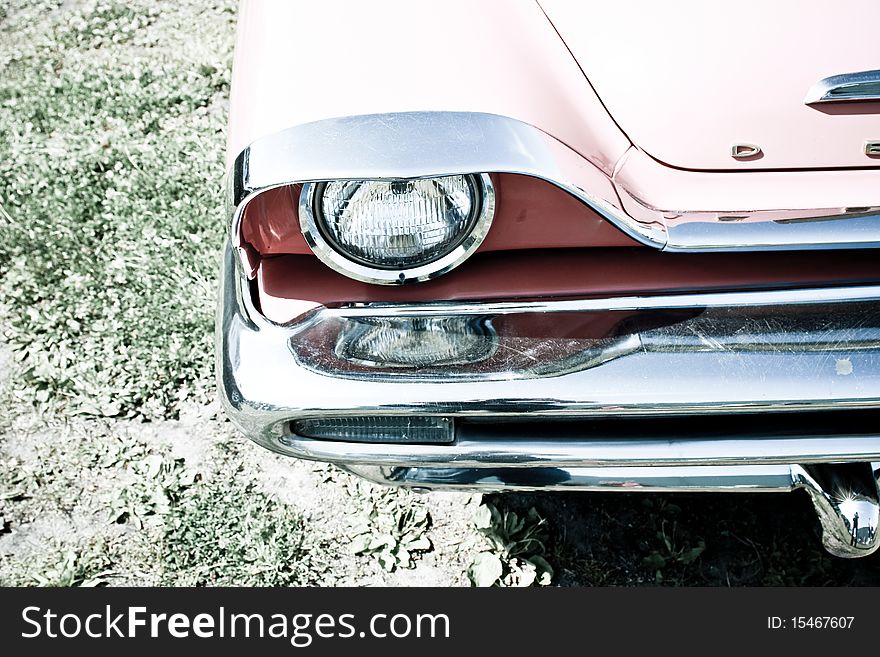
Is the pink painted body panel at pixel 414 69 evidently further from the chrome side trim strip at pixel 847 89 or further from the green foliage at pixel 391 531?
the green foliage at pixel 391 531

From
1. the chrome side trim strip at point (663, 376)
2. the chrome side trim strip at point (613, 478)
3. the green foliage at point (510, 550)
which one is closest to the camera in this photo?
the chrome side trim strip at point (663, 376)

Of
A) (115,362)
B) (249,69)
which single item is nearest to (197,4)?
(115,362)

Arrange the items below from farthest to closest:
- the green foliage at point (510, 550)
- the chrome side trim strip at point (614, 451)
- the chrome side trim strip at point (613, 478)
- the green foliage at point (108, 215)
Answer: the green foliage at point (108, 215) → the green foliage at point (510, 550) → the chrome side trim strip at point (613, 478) → the chrome side trim strip at point (614, 451)

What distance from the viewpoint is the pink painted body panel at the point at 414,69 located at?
129 centimetres

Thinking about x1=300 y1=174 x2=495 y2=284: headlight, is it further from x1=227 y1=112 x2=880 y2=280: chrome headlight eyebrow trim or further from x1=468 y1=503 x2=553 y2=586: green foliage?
x1=468 y1=503 x2=553 y2=586: green foliage

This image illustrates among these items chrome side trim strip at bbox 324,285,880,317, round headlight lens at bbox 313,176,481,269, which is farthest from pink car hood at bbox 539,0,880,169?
round headlight lens at bbox 313,176,481,269

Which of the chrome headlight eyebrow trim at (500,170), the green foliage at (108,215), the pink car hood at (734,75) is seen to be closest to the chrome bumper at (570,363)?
the chrome headlight eyebrow trim at (500,170)

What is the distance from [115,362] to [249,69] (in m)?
1.33

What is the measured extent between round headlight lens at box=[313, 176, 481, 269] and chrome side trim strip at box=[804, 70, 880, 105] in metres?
0.58

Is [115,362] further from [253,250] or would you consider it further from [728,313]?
[728,313]

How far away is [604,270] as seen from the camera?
1.36 m

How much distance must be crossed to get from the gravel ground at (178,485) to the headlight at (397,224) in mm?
986

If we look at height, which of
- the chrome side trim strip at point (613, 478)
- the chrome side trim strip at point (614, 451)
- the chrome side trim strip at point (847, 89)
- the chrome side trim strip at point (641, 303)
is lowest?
the chrome side trim strip at point (613, 478)

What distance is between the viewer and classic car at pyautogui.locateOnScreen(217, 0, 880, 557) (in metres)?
1.27
